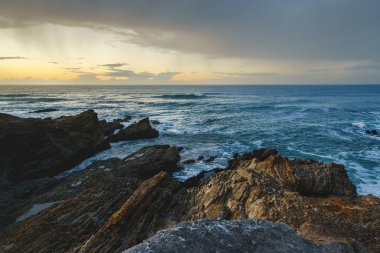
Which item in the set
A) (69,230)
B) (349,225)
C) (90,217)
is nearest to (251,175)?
(349,225)

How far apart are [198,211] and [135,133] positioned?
81.9 ft

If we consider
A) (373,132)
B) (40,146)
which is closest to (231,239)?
(40,146)

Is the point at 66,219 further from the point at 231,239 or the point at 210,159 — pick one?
the point at 210,159

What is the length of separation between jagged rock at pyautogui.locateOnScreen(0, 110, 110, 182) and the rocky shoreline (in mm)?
114

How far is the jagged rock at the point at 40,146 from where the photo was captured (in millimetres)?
20500

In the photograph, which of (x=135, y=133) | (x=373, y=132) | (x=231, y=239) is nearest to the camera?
(x=231, y=239)

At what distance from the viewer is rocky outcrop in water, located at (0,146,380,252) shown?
8281 mm

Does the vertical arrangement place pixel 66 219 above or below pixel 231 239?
below

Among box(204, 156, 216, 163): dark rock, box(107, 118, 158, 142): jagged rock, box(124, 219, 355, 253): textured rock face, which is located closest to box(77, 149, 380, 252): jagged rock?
box(124, 219, 355, 253): textured rock face

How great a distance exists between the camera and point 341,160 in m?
25.4

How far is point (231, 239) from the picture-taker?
232 inches

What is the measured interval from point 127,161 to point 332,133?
1176 inches

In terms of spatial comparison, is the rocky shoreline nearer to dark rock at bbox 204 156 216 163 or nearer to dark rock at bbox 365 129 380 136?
dark rock at bbox 204 156 216 163

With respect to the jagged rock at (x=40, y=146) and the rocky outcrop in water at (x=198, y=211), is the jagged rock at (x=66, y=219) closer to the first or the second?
the rocky outcrop in water at (x=198, y=211)
